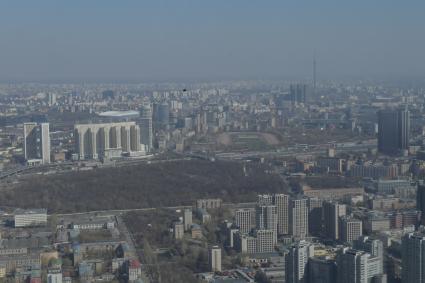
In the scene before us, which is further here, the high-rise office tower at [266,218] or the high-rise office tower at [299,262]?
the high-rise office tower at [266,218]

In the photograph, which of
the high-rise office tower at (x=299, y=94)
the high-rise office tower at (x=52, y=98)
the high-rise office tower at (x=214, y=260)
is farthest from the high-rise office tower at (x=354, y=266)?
the high-rise office tower at (x=52, y=98)

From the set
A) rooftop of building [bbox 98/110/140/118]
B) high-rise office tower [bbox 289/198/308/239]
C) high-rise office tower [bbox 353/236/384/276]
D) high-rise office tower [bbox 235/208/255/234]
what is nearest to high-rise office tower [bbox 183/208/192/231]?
high-rise office tower [bbox 235/208/255/234]

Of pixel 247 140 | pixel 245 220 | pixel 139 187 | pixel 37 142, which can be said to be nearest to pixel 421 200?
pixel 245 220

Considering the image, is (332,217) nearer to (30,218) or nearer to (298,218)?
(298,218)

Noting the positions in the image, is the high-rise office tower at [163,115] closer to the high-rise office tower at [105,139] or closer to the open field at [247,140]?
the open field at [247,140]

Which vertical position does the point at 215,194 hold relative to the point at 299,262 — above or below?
below

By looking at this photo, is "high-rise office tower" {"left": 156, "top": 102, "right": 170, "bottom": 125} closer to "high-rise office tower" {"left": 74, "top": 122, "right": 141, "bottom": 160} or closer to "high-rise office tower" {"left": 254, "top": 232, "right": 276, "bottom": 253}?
"high-rise office tower" {"left": 74, "top": 122, "right": 141, "bottom": 160}

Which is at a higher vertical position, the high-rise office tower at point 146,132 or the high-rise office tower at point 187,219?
the high-rise office tower at point 146,132

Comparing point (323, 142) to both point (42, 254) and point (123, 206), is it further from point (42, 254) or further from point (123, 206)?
point (42, 254)
